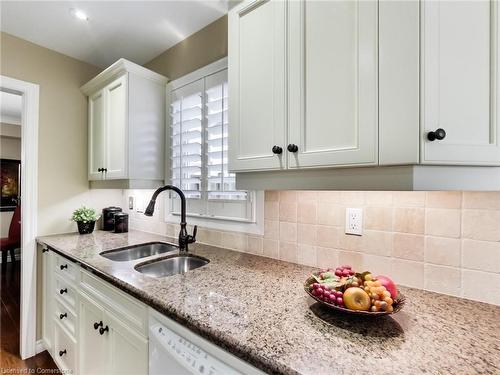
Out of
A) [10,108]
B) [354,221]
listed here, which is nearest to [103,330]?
[354,221]

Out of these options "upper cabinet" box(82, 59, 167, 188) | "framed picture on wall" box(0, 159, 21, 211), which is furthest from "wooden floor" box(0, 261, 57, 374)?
"framed picture on wall" box(0, 159, 21, 211)

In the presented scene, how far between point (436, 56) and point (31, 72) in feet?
8.66

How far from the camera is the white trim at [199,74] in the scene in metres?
1.68

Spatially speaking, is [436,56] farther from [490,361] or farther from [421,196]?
[490,361]

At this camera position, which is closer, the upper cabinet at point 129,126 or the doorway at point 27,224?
the upper cabinet at point 129,126

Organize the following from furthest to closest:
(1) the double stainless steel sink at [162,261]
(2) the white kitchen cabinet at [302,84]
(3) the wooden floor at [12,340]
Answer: (3) the wooden floor at [12,340] < (1) the double stainless steel sink at [162,261] < (2) the white kitchen cabinet at [302,84]

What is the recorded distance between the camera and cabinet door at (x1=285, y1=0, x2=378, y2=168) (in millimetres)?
816

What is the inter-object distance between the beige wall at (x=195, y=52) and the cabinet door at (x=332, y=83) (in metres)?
0.86

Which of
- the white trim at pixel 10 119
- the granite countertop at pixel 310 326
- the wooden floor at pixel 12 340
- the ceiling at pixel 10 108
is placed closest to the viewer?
the granite countertop at pixel 310 326

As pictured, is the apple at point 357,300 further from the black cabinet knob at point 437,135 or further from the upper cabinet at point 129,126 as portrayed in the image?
the upper cabinet at point 129,126

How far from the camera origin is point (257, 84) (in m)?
1.12

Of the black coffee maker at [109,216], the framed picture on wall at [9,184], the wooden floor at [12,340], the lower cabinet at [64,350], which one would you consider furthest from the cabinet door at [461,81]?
the framed picture on wall at [9,184]

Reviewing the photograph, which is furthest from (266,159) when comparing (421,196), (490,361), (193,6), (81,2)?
(81,2)

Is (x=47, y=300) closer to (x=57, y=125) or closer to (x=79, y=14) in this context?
(x=57, y=125)
